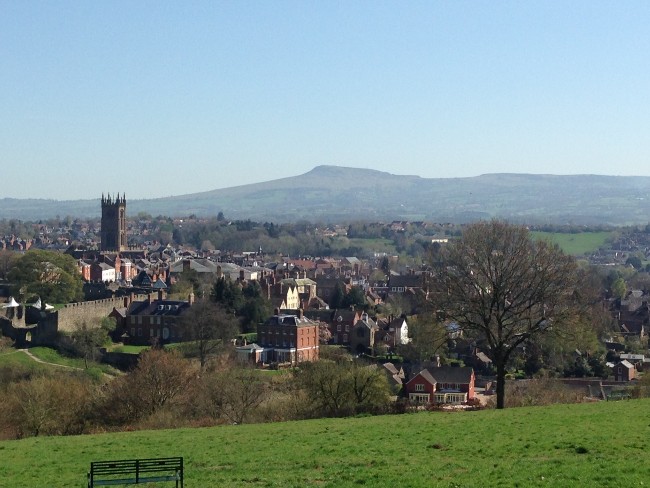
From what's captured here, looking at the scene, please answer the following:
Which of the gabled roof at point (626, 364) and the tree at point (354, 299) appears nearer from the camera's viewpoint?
the gabled roof at point (626, 364)

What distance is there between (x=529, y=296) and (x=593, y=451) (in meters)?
9.93

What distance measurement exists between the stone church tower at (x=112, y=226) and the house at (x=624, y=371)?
60890 millimetres

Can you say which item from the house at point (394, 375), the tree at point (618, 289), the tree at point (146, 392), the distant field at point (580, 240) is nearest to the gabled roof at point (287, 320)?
the house at point (394, 375)

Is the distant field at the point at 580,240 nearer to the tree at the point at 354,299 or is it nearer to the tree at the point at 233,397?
the tree at the point at 354,299

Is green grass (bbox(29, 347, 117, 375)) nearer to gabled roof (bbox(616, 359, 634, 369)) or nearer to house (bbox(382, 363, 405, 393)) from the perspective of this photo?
house (bbox(382, 363, 405, 393))

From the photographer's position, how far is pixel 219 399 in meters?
26.0

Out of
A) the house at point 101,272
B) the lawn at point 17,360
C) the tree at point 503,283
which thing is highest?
the tree at point 503,283

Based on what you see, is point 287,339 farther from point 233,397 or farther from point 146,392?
point 146,392

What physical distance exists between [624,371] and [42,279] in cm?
3199

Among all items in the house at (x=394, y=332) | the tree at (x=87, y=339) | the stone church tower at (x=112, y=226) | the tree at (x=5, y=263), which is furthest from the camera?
the stone church tower at (x=112, y=226)

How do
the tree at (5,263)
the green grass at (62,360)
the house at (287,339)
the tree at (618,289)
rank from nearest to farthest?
the green grass at (62,360) < the house at (287,339) < the tree at (5,263) < the tree at (618,289)

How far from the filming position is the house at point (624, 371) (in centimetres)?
4450

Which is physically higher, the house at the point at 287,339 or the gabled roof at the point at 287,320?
the gabled roof at the point at 287,320

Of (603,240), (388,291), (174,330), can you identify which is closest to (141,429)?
(174,330)
